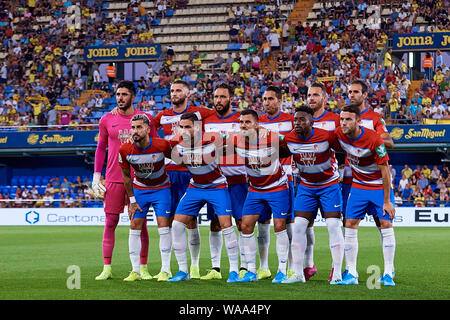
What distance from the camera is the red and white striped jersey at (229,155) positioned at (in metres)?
9.65

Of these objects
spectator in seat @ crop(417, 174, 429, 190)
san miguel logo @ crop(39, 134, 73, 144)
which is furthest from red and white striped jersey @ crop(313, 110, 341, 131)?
san miguel logo @ crop(39, 134, 73, 144)

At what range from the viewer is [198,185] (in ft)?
30.7

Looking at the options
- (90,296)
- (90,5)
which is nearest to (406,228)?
(90,296)

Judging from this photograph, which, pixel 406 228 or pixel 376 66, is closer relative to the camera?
pixel 406 228

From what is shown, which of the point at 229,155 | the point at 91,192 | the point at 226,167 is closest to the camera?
the point at 229,155

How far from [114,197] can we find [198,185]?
1300mm

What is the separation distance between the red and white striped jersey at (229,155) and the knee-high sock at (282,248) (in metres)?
1.00

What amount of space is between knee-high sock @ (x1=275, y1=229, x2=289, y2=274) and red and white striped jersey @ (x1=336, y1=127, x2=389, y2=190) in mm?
1110

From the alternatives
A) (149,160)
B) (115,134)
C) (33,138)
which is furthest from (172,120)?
(33,138)

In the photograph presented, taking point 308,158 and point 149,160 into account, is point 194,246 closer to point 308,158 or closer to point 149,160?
point 149,160

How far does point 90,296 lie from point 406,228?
17.9 m

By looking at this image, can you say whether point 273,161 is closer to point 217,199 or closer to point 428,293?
point 217,199

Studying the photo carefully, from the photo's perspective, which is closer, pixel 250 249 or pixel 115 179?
pixel 250 249

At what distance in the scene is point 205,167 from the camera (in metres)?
9.26
